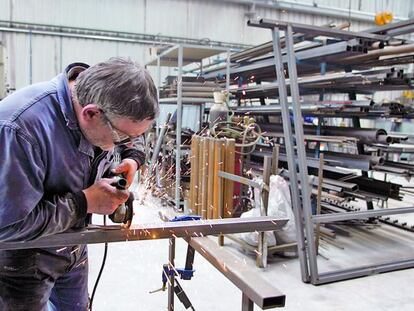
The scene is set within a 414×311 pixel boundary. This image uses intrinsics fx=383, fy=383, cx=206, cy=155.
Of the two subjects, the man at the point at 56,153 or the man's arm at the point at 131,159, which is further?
the man's arm at the point at 131,159

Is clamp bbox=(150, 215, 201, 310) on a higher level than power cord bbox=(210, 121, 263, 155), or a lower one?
lower

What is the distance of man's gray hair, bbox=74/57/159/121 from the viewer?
0.94m

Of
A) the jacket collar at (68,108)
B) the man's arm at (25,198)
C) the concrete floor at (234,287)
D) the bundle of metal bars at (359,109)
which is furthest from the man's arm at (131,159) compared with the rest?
the bundle of metal bars at (359,109)

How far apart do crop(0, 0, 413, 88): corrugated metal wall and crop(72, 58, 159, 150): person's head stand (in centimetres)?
716

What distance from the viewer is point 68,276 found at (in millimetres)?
1394

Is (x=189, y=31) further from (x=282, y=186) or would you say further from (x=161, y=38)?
(x=282, y=186)

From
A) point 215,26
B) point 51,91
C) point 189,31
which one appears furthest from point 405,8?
point 51,91

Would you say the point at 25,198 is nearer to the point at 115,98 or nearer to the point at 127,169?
the point at 115,98

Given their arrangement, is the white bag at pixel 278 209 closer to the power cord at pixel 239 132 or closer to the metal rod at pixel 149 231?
the power cord at pixel 239 132

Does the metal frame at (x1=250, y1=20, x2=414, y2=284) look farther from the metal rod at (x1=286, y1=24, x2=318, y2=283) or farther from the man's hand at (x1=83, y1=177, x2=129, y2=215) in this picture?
the man's hand at (x1=83, y1=177, x2=129, y2=215)

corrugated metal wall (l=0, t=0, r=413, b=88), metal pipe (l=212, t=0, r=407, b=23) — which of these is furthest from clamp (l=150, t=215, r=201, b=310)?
metal pipe (l=212, t=0, r=407, b=23)

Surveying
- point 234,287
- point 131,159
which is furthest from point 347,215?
point 131,159

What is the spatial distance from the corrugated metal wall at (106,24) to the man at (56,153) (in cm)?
703

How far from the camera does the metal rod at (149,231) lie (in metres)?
1.08
